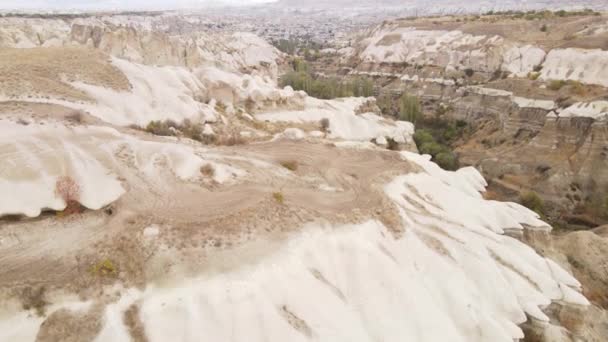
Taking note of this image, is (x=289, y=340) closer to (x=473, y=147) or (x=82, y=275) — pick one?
(x=82, y=275)

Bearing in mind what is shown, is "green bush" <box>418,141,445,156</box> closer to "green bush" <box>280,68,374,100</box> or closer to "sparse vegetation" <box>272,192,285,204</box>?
"green bush" <box>280,68,374,100</box>

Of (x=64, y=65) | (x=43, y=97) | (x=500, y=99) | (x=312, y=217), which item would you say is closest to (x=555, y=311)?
(x=312, y=217)

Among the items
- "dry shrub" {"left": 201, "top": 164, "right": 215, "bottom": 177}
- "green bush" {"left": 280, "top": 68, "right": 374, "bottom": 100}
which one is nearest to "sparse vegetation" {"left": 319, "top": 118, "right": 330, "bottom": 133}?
"dry shrub" {"left": 201, "top": 164, "right": 215, "bottom": 177}

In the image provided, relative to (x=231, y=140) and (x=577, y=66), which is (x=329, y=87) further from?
(x=231, y=140)

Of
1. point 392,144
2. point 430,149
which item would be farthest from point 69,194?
point 430,149

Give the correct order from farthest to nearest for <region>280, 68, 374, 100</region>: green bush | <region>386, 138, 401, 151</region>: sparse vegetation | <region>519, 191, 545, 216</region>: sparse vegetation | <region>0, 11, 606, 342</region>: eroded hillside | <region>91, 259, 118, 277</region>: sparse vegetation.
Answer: <region>280, 68, 374, 100</region>: green bush → <region>386, 138, 401, 151</region>: sparse vegetation → <region>519, 191, 545, 216</region>: sparse vegetation → <region>91, 259, 118, 277</region>: sparse vegetation → <region>0, 11, 606, 342</region>: eroded hillside

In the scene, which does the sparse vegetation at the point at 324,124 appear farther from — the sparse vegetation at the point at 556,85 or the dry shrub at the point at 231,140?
the sparse vegetation at the point at 556,85
